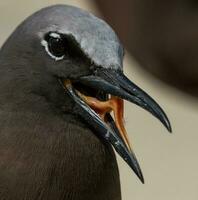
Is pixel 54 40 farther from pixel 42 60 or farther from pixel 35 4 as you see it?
pixel 35 4

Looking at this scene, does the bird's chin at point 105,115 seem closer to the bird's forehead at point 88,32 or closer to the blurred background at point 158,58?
the bird's forehead at point 88,32

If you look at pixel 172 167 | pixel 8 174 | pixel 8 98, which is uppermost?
pixel 8 98

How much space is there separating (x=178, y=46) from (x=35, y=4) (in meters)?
0.53

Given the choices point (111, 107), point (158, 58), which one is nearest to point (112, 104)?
point (111, 107)

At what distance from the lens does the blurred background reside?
2.76 m

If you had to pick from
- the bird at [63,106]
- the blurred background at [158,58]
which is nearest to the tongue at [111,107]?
the bird at [63,106]

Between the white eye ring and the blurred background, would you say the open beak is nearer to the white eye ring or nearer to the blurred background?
the white eye ring

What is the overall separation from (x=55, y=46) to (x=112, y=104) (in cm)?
15

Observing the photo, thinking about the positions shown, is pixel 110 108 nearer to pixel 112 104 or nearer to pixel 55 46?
pixel 112 104

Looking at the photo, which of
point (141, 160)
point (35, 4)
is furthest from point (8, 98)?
point (35, 4)

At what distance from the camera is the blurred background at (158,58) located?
2.76 m

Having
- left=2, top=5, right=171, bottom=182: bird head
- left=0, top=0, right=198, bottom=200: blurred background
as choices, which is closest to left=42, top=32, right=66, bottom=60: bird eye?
left=2, top=5, right=171, bottom=182: bird head

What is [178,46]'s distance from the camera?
3.11 m

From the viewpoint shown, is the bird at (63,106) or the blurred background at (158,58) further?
the blurred background at (158,58)
